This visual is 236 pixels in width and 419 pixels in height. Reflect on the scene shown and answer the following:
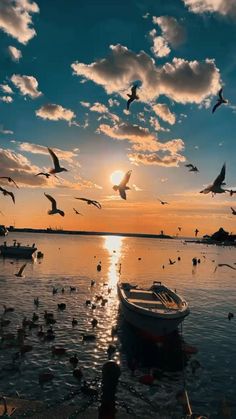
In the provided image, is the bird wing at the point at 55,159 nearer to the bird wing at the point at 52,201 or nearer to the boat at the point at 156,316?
the bird wing at the point at 52,201

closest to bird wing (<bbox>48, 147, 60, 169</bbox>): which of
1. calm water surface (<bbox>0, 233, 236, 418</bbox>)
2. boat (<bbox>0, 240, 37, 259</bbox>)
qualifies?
calm water surface (<bbox>0, 233, 236, 418</bbox>)

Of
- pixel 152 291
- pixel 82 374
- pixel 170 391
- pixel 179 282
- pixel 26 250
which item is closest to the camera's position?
pixel 170 391

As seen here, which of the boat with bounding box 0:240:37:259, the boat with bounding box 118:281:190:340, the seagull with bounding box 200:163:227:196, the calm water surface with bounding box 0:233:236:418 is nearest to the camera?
the seagull with bounding box 200:163:227:196

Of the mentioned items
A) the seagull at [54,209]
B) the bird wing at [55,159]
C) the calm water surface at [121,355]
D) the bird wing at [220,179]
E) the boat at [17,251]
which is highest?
the bird wing at [55,159]

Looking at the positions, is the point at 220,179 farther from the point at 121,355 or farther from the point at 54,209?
the point at 121,355

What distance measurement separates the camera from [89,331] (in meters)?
32.9

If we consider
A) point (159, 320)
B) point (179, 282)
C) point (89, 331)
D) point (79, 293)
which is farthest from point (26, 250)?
point (159, 320)

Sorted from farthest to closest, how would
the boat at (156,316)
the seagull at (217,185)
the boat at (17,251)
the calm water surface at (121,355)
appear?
the boat at (17,251), the boat at (156,316), the calm water surface at (121,355), the seagull at (217,185)

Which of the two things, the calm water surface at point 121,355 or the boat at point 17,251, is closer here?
the calm water surface at point 121,355

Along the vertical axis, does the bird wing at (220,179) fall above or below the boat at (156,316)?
above

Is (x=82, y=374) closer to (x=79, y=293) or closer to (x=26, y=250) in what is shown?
(x=79, y=293)

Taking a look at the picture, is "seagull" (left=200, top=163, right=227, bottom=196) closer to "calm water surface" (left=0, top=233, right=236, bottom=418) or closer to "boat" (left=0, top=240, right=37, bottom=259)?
"calm water surface" (left=0, top=233, right=236, bottom=418)

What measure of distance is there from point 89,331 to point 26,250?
78216 mm

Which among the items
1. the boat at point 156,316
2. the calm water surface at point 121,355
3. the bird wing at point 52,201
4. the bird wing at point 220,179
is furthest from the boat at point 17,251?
the bird wing at point 220,179
